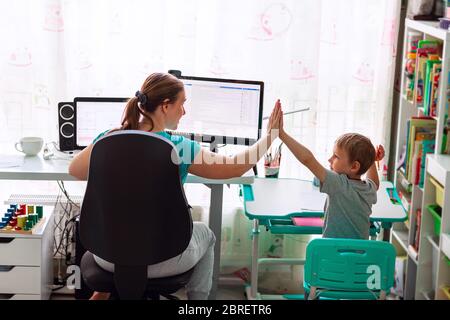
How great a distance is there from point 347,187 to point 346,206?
0.22ft

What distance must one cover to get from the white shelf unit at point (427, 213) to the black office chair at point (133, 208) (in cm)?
121

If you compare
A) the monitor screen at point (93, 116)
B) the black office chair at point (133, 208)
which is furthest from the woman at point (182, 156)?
Result: the monitor screen at point (93, 116)

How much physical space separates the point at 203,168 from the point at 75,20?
1.40m

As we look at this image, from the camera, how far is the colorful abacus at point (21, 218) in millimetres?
3404

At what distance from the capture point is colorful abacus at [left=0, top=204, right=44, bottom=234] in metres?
3.40

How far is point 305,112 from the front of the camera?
12.5 ft

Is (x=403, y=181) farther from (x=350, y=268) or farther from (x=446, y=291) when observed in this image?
(x=350, y=268)

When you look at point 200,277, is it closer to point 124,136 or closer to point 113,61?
point 124,136

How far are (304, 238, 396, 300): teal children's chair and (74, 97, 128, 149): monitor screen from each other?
Result: 1.24 m

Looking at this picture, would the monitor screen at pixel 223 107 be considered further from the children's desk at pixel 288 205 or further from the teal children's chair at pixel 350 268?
the teal children's chair at pixel 350 268

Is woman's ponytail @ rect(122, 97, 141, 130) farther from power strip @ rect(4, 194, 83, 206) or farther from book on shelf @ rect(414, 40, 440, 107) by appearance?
book on shelf @ rect(414, 40, 440, 107)

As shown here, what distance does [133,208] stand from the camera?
2375mm
